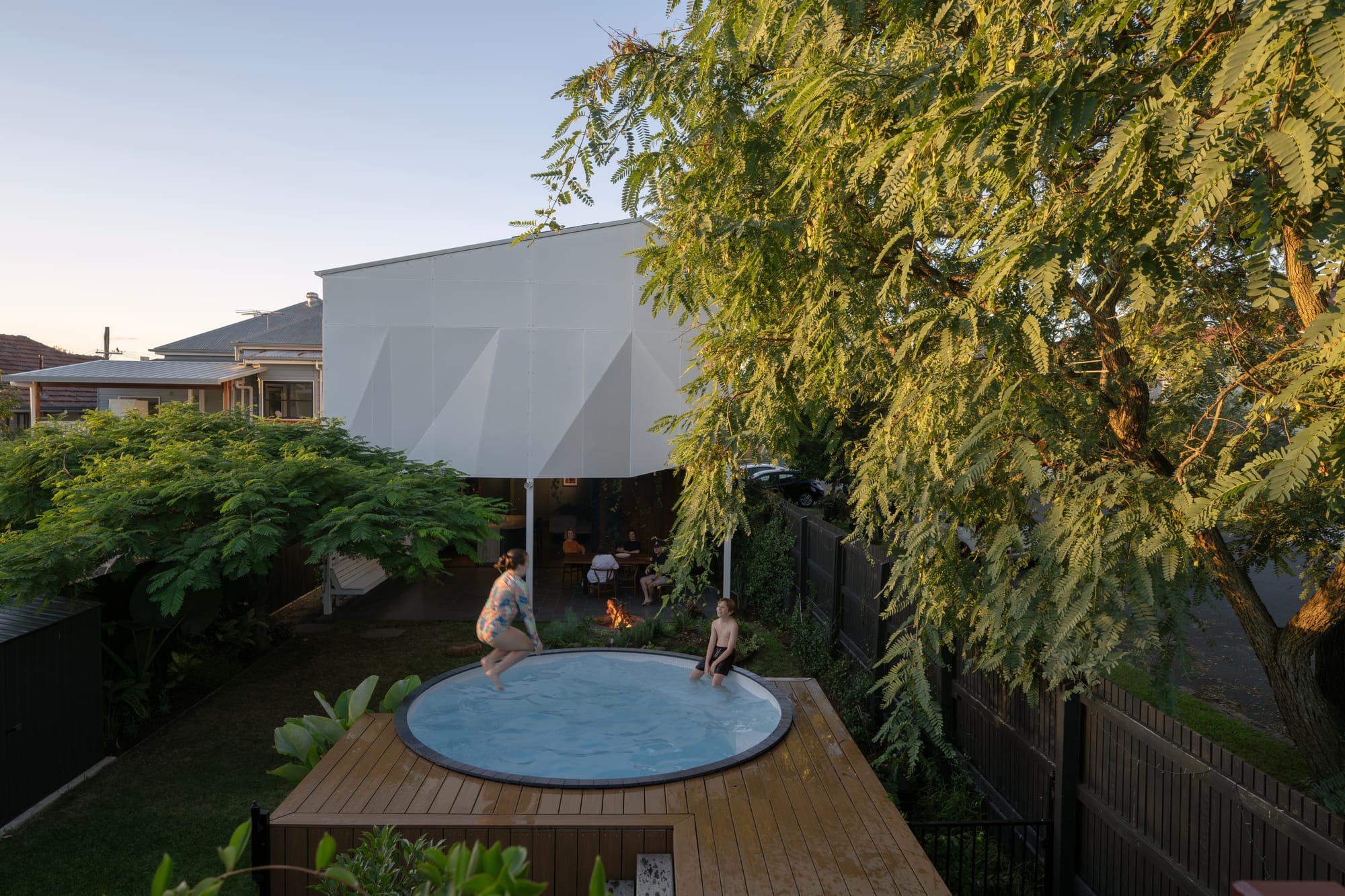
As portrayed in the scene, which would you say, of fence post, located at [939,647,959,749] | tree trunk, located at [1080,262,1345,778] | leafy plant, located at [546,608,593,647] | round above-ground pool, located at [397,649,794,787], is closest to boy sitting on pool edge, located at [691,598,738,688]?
round above-ground pool, located at [397,649,794,787]

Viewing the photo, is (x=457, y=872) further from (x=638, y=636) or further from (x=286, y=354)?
(x=286, y=354)

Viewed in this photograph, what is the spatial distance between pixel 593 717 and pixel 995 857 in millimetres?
4527

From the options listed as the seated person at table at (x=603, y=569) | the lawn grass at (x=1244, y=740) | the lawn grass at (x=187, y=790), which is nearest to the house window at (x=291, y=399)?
the seated person at table at (x=603, y=569)

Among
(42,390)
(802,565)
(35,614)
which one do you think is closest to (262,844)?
(35,614)

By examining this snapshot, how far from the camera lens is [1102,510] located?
4863 millimetres

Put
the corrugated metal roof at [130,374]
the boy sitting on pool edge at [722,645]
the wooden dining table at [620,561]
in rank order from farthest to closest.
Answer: the corrugated metal roof at [130,374] < the wooden dining table at [620,561] < the boy sitting on pool edge at [722,645]

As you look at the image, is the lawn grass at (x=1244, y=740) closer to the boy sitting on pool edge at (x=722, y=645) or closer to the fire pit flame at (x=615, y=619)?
the boy sitting on pool edge at (x=722, y=645)

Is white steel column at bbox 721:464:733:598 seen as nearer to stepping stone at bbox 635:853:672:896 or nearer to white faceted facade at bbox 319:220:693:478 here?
white faceted facade at bbox 319:220:693:478

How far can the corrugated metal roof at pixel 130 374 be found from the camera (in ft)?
60.2

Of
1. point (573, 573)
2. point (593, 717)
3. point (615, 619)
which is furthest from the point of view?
point (573, 573)

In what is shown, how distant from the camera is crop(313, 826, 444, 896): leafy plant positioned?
13.0ft

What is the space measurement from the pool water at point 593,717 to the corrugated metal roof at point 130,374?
13837 mm

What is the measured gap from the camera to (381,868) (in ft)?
13.0

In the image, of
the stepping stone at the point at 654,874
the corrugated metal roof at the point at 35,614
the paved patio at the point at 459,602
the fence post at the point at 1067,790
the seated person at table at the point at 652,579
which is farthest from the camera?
the seated person at table at the point at 652,579
